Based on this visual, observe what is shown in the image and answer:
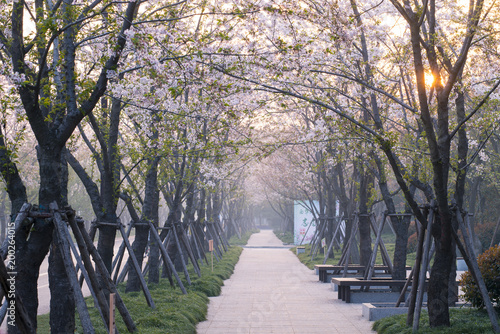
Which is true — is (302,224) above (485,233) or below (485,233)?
above

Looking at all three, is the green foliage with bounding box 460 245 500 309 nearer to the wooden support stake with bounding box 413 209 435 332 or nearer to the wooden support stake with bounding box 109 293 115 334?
the wooden support stake with bounding box 413 209 435 332

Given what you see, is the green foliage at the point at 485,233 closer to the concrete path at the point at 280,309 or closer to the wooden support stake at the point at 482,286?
the concrete path at the point at 280,309

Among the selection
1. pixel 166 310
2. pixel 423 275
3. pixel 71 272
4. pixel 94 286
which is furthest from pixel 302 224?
pixel 71 272

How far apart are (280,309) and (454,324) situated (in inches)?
214

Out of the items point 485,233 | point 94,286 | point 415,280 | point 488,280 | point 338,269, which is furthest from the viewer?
point 485,233

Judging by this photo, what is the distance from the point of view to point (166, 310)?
12008 millimetres

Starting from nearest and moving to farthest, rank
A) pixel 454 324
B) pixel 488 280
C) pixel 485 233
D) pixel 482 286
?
pixel 482 286
pixel 454 324
pixel 488 280
pixel 485 233

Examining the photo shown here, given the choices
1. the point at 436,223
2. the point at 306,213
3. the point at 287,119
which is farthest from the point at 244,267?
the point at 436,223

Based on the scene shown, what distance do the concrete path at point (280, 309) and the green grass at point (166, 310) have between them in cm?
35

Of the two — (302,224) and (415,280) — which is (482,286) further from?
(302,224)

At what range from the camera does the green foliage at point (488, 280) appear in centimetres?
1041

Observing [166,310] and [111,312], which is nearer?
[111,312]

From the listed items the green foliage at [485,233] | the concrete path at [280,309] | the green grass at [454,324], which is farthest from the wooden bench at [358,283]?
the green foliage at [485,233]


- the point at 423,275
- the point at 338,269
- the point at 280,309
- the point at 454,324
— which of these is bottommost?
the point at 280,309
